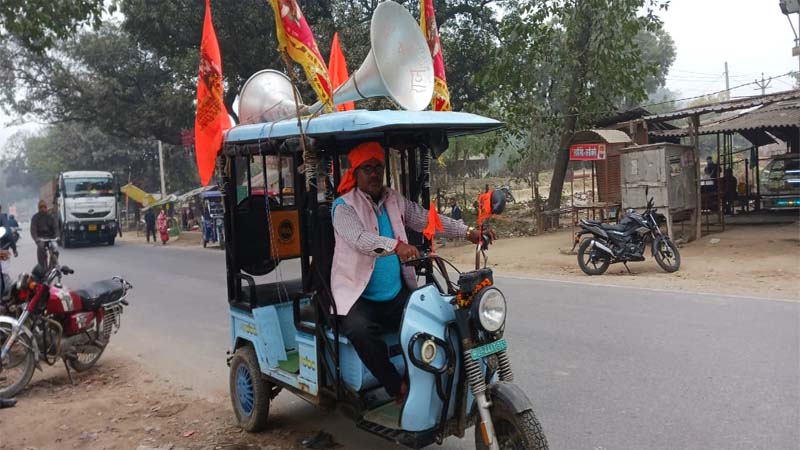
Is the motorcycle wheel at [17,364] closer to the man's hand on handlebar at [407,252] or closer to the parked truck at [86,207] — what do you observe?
the man's hand on handlebar at [407,252]

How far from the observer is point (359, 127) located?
3107 mm

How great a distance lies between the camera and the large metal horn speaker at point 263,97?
4.72m

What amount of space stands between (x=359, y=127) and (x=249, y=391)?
2.25 metres

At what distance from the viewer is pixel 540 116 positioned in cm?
1712

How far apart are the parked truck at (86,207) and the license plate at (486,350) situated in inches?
1011

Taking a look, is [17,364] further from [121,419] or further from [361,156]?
[361,156]

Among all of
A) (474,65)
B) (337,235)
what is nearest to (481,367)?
(337,235)

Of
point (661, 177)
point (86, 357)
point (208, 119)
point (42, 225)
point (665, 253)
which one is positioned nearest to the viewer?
point (208, 119)

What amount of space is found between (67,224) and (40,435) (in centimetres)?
2293

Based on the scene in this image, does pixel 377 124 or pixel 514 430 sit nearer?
pixel 514 430

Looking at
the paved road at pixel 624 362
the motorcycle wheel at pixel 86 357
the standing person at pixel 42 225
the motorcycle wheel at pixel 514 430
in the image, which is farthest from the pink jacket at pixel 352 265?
the standing person at pixel 42 225

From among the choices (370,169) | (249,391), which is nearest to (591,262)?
(249,391)

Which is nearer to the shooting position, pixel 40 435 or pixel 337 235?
pixel 337 235

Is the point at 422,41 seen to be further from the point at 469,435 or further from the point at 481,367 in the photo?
the point at 469,435
